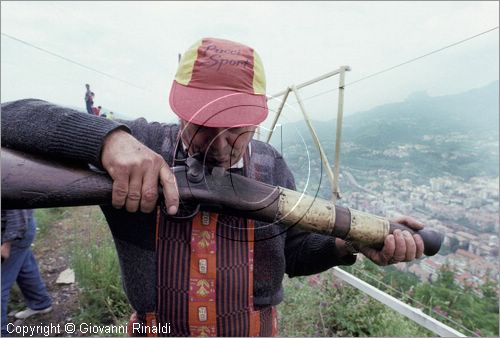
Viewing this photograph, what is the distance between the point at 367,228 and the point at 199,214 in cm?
75

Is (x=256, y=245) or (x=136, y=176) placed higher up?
(x=136, y=176)

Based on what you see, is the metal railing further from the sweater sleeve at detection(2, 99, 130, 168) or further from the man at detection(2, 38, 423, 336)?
the sweater sleeve at detection(2, 99, 130, 168)

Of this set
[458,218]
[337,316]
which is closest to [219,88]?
[337,316]

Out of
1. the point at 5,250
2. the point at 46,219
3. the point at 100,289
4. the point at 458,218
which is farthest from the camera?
the point at 46,219

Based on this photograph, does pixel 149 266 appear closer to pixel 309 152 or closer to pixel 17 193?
pixel 17 193

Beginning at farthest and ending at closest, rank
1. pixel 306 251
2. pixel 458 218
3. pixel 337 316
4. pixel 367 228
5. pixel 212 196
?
1. pixel 458 218
2. pixel 337 316
3. pixel 306 251
4. pixel 367 228
5. pixel 212 196

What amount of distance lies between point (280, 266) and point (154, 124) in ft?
3.42

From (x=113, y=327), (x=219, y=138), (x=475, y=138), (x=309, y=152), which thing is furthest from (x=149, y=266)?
(x=475, y=138)

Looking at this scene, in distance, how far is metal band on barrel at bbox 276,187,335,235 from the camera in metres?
1.10

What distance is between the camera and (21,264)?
350 centimetres

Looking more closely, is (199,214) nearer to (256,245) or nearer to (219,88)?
(256,245)

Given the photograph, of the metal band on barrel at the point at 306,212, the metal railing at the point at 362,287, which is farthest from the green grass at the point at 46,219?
the metal band on barrel at the point at 306,212

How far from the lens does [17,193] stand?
0.92m

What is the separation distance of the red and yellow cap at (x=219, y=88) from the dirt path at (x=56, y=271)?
12.2 feet
